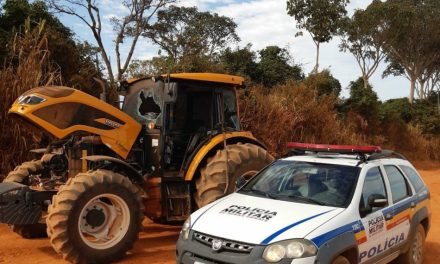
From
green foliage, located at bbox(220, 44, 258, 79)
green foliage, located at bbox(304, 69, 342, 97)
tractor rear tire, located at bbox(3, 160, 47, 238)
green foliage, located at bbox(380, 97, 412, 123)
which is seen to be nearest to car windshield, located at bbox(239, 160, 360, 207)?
tractor rear tire, located at bbox(3, 160, 47, 238)

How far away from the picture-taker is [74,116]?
678 centimetres

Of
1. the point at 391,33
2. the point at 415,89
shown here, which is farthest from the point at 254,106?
the point at 415,89

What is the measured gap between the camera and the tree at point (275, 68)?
2373 centimetres

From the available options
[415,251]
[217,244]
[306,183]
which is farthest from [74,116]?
[415,251]

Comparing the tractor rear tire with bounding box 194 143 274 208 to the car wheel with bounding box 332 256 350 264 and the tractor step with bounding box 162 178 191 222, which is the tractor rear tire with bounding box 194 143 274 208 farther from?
the car wheel with bounding box 332 256 350 264

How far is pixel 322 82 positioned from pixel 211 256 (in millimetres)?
17915

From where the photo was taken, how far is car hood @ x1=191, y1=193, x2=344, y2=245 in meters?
4.62

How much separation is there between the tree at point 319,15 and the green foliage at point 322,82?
2.73 meters

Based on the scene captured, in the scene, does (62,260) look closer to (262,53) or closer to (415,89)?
Answer: (262,53)

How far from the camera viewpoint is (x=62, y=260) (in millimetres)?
6566

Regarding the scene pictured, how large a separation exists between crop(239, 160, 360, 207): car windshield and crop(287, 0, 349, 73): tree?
65.1 feet

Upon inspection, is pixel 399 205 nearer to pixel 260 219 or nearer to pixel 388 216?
pixel 388 216

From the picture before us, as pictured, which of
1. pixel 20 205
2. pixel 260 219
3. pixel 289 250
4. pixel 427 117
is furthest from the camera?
pixel 427 117

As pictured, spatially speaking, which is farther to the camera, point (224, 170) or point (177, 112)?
point (177, 112)
